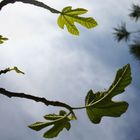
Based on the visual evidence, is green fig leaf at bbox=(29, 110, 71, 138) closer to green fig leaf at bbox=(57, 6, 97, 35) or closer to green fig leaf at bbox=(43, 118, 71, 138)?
green fig leaf at bbox=(43, 118, 71, 138)

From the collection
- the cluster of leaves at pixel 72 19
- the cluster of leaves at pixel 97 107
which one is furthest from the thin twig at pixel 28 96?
the cluster of leaves at pixel 72 19

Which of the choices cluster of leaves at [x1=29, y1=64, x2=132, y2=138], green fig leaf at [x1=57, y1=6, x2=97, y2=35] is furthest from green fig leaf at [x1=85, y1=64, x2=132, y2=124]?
green fig leaf at [x1=57, y1=6, x2=97, y2=35]

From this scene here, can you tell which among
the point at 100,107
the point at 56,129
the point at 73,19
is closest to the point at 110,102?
the point at 100,107

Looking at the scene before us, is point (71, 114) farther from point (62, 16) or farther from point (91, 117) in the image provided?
point (62, 16)

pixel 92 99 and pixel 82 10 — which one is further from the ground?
pixel 82 10

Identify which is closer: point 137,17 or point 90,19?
point 90,19

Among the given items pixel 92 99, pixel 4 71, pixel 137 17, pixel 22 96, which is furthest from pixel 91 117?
pixel 137 17

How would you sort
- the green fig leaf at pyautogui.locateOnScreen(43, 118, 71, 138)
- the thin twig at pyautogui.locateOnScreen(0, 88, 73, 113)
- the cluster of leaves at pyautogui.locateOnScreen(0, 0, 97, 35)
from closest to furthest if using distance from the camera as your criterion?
the thin twig at pyautogui.locateOnScreen(0, 88, 73, 113), the green fig leaf at pyautogui.locateOnScreen(43, 118, 71, 138), the cluster of leaves at pyautogui.locateOnScreen(0, 0, 97, 35)

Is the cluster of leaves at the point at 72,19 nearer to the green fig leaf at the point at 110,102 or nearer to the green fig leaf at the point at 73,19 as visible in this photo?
the green fig leaf at the point at 73,19
